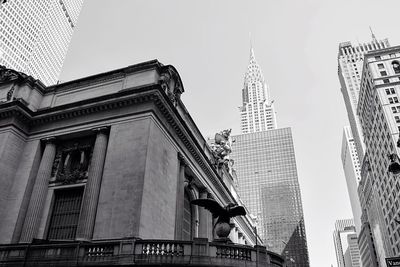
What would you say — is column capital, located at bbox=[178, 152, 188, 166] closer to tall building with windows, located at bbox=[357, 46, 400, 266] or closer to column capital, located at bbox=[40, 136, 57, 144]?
column capital, located at bbox=[40, 136, 57, 144]

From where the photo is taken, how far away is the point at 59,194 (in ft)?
81.9

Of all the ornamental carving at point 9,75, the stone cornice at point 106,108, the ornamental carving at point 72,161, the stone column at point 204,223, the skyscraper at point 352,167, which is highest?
the skyscraper at point 352,167

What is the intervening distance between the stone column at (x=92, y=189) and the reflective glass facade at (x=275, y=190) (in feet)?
334

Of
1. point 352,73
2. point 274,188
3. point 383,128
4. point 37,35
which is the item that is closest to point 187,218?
point 383,128

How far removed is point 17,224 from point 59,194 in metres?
3.28

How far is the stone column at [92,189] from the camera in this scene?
20.9m

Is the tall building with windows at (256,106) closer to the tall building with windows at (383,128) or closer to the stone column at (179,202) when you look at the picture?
the tall building with windows at (383,128)

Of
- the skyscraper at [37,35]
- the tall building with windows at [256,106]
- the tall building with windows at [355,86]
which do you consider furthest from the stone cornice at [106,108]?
the tall building with windows at [256,106]

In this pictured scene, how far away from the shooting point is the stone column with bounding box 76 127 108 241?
20891 mm

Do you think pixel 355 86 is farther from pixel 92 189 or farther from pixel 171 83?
pixel 92 189

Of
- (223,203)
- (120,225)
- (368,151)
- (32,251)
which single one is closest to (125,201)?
(120,225)

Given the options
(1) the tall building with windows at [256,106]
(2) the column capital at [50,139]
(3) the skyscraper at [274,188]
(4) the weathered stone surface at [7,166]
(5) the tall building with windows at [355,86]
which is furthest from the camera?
(1) the tall building with windows at [256,106]

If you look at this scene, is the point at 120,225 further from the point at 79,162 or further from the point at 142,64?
the point at 142,64

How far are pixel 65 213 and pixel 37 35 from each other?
120 metres
